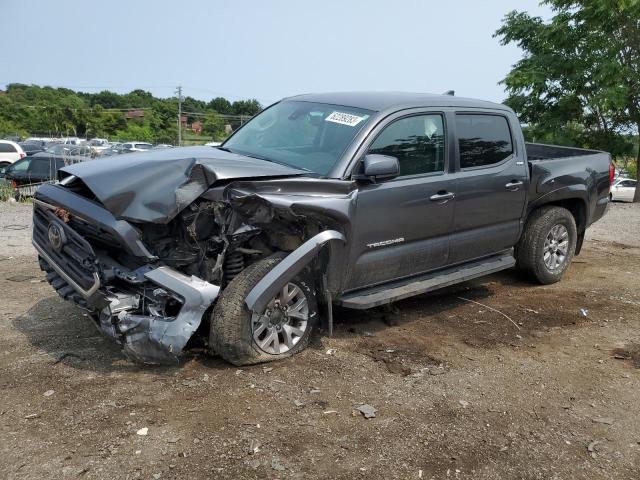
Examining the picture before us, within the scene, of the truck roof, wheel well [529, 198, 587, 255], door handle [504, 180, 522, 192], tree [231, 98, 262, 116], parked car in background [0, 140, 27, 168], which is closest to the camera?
the truck roof

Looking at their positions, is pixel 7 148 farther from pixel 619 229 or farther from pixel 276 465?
pixel 276 465

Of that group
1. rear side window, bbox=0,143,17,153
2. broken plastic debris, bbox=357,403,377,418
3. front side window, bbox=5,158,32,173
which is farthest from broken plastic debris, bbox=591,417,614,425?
rear side window, bbox=0,143,17,153

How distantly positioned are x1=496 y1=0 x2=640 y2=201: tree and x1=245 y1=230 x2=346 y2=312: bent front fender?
1385cm

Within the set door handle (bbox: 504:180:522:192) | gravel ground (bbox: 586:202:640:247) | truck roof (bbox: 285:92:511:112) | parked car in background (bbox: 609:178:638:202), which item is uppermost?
truck roof (bbox: 285:92:511:112)

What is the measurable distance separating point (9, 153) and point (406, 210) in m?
22.5

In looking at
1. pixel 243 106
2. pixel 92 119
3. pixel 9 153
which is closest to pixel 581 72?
pixel 9 153

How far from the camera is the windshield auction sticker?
461cm

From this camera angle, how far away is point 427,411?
3.56 metres

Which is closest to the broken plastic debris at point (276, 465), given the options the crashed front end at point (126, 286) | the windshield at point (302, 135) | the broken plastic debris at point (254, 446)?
the broken plastic debris at point (254, 446)

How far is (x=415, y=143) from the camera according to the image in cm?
483

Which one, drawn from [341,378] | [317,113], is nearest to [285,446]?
[341,378]

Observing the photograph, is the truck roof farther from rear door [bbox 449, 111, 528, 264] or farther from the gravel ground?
the gravel ground

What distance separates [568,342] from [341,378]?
2.16 metres

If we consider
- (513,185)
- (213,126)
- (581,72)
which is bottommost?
(513,185)
